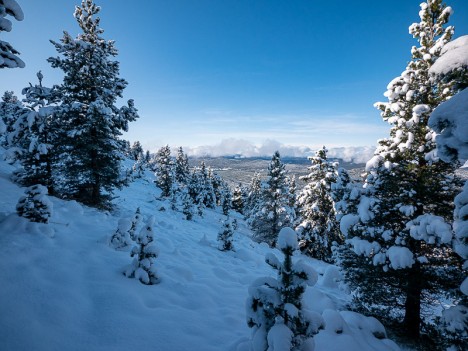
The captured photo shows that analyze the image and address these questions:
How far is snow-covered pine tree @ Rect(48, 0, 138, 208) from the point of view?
11.9 m

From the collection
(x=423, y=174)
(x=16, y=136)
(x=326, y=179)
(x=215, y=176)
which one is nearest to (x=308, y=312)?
(x=423, y=174)

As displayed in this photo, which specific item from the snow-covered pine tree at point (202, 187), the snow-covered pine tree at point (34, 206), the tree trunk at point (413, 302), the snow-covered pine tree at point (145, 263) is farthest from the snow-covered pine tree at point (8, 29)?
the snow-covered pine tree at point (202, 187)

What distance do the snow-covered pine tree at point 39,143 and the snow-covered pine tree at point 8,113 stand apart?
63 centimetres

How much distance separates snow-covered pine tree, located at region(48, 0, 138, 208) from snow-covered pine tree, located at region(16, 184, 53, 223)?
5.44 m

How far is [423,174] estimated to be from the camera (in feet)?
23.2

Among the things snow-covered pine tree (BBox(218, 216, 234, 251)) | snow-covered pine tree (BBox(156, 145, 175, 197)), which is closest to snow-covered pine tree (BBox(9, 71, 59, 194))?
snow-covered pine tree (BBox(218, 216, 234, 251))

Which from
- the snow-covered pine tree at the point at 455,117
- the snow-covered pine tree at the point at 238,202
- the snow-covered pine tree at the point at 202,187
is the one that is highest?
the snow-covered pine tree at the point at 455,117

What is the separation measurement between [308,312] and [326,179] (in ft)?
66.7

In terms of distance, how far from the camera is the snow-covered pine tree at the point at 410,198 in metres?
6.74

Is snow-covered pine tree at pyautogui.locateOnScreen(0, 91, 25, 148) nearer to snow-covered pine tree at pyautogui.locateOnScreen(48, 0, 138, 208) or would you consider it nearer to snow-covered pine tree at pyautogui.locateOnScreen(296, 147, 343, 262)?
snow-covered pine tree at pyautogui.locateOnScreen(48, 0, 138, 208)

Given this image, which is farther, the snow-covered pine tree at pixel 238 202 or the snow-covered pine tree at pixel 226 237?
the snow-covered pine tree at pixel 238 202

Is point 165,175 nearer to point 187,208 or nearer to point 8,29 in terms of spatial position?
point 187,208

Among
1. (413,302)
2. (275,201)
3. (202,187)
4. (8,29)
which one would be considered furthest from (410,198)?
(202,187)

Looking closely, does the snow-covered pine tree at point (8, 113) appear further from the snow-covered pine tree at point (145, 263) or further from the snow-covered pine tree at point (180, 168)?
the snow-covered pine tree at point (180, 168)
